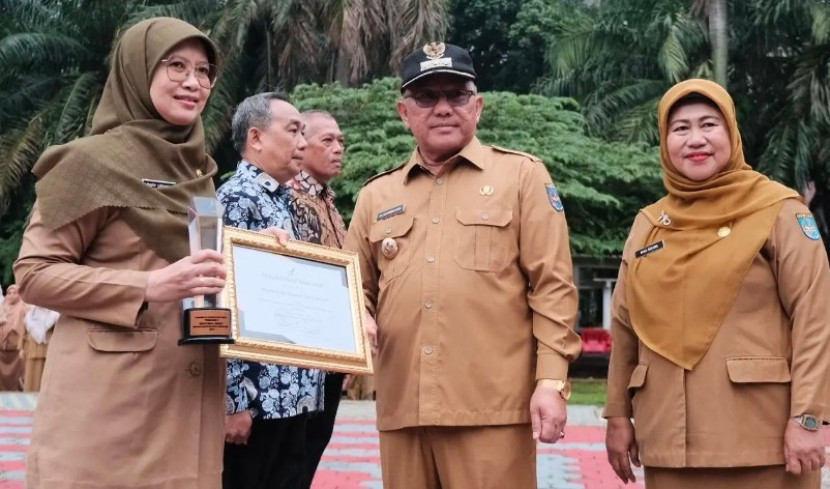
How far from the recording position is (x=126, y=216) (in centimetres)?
310

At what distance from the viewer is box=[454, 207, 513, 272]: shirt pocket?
140 inches

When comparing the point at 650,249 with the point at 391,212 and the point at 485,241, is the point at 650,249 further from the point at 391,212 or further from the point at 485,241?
the point at 391,212

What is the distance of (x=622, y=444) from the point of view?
3.84 meters

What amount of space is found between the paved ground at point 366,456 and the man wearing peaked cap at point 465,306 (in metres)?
3.71

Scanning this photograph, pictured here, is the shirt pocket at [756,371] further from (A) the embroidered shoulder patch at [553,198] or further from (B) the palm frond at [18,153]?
(B) the palm frond at [18,153]

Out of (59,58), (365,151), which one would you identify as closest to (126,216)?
(365,151)

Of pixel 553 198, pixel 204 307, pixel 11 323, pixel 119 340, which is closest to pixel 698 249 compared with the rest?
pixel 553 198

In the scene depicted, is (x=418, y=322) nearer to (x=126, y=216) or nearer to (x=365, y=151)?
(x=126, y=216)

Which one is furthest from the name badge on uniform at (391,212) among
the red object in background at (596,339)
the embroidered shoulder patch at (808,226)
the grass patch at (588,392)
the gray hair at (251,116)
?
the red object in background at (596,339)

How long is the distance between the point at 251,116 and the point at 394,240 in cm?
117

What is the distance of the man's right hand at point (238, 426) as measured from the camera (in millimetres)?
3986

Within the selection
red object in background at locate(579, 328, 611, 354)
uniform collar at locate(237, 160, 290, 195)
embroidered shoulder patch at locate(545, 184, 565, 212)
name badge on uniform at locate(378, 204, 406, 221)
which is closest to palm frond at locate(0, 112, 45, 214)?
red object in background at locate(579, 328, 611, 354)

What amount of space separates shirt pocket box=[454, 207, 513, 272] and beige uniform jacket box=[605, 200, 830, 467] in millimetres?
705

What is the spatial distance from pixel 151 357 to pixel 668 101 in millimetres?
1968
